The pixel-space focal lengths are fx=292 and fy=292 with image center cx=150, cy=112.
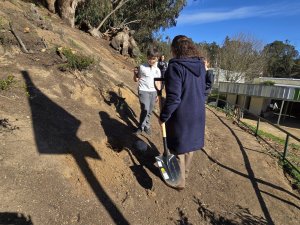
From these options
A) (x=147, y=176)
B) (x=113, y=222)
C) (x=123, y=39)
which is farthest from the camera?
(x=123, y=39)

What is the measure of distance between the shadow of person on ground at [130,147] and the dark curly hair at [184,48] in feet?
6.18

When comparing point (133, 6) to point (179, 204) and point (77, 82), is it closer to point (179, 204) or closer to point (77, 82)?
point (77, 82)

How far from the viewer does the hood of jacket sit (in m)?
3.41

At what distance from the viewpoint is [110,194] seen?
381cm

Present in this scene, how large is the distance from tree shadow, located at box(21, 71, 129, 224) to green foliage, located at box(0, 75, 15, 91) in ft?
0.96

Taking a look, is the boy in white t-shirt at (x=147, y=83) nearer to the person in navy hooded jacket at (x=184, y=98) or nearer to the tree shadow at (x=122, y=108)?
the tree shadow at (x=122, y=108)

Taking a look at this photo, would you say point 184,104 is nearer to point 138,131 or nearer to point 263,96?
point 138,131

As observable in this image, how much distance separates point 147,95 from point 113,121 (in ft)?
2.97

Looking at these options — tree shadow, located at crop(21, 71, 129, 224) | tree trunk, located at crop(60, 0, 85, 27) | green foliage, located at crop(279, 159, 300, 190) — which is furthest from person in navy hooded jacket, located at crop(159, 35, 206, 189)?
tree trunk, located at crop(60, 0, 85, 27)

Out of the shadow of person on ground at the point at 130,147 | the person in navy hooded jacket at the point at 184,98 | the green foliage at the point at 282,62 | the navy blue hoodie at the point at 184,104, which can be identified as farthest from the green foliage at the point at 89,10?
the green foliage at the point at 282,62

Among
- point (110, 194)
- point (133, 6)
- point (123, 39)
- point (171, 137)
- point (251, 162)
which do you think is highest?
point (133, 6)

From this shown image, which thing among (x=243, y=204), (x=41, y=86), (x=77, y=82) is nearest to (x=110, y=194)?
(x=243, y=204)

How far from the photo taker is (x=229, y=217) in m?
4.00

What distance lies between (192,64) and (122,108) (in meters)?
3.49
